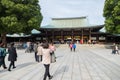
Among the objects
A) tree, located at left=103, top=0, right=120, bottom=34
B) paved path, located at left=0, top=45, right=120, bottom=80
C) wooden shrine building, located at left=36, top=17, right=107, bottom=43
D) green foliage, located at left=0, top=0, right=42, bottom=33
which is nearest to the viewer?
paved path, located at left=0, top=45, right=120, bottom=80

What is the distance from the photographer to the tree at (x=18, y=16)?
3350 centimetres

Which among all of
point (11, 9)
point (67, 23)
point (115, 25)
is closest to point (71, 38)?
point (67, 23)

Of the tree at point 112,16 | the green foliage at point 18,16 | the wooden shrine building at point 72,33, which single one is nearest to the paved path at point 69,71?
the green foliage at point 18,16

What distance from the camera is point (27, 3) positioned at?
123 ft

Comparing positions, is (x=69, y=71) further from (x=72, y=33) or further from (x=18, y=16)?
(x=72, y=33)

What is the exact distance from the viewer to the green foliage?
33.5 meters

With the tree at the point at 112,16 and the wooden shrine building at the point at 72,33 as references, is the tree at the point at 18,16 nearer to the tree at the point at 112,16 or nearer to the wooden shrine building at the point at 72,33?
the tree at the point at 112,16

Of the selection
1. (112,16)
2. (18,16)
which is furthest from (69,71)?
(112,16)

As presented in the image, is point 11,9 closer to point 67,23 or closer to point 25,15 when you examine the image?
point 25,15

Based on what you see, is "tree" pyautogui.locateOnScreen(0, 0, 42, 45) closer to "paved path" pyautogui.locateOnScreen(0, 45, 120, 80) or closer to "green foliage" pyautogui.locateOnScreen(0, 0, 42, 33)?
"green foliage" pyautogui.locateOnScreen(0, 0, 42, 33)

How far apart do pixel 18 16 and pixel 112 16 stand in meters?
14.9

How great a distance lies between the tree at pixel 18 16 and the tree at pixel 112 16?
36.5 ft

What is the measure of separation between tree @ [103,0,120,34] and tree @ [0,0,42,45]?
1112 cm

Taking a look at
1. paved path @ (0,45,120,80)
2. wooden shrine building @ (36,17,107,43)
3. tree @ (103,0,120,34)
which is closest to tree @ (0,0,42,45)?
tree @ (103,0,120,34)
